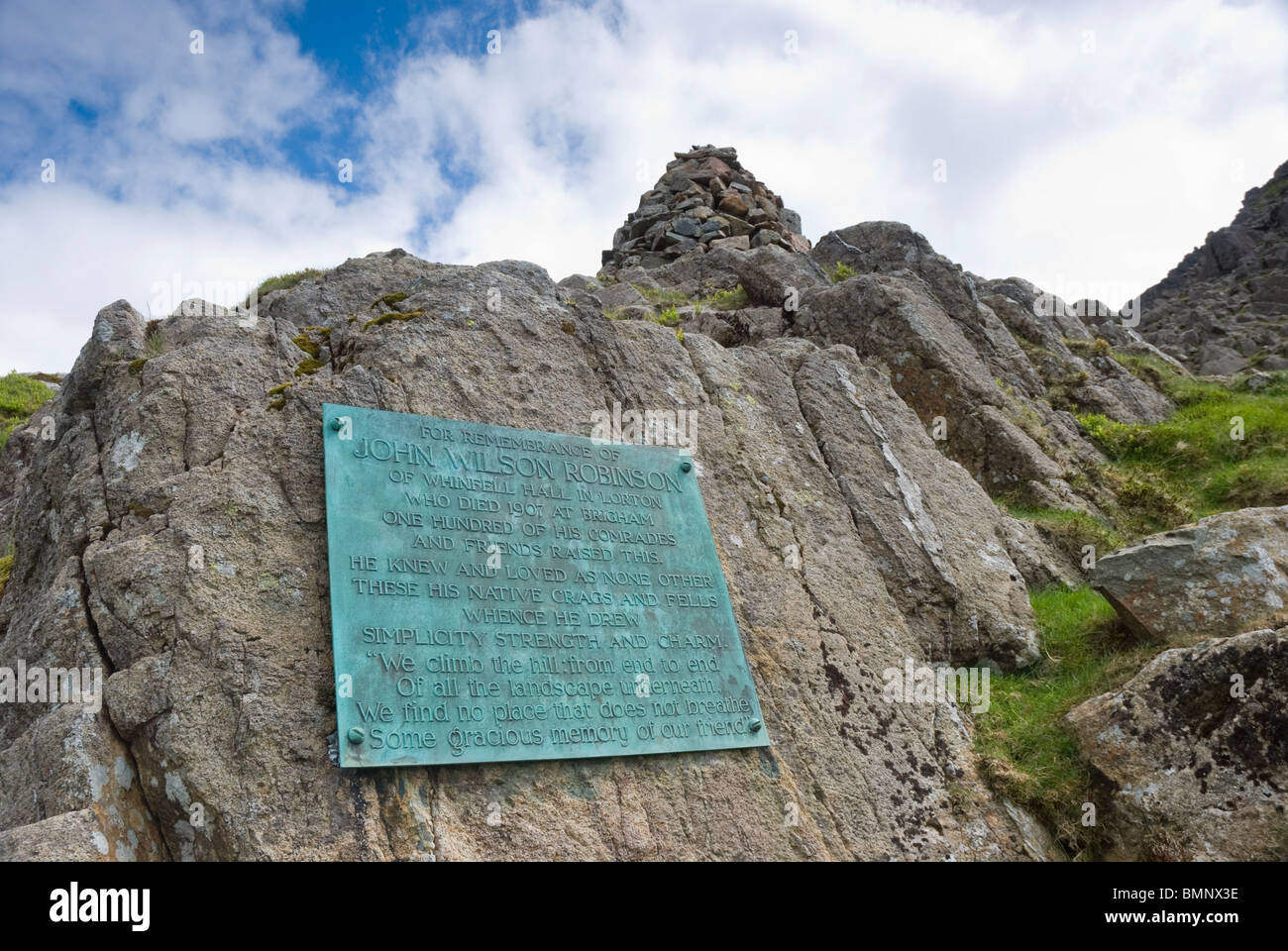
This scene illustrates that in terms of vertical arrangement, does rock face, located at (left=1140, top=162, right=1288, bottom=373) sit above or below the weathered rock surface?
above

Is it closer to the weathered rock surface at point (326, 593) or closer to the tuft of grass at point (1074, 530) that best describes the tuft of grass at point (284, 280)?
the weathered rock surface at point (326, 593)

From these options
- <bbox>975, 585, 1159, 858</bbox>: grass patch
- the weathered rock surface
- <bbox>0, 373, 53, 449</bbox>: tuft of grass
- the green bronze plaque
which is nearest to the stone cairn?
<bbox>0, 373, 53, 449</bbox>: tuft of grass

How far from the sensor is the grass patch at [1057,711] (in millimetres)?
6223

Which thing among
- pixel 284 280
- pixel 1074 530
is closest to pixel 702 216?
pixel 284 280

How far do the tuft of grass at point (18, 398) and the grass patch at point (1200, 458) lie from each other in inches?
762

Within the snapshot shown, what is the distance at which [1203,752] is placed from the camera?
5867 mm

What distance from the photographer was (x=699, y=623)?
20.9ft

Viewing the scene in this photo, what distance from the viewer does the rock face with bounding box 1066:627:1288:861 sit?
5.56 metres

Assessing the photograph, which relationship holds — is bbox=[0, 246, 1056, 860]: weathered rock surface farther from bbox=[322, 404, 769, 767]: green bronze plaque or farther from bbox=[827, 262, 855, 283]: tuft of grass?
bbox=[827, 262, 855, 283]: tuft of grass

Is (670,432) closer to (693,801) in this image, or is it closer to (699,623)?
(699,623)

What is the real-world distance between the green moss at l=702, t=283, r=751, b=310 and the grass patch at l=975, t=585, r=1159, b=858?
8.93 meters

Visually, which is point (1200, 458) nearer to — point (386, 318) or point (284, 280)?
point (386, 318)

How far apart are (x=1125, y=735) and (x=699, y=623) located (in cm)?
300
